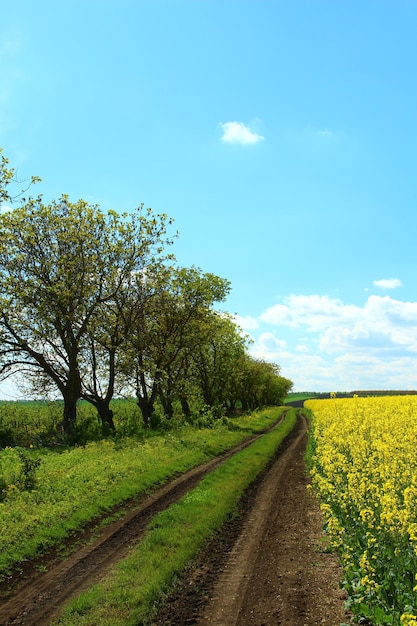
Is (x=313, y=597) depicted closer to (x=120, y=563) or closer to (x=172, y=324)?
(x=120, y=563)

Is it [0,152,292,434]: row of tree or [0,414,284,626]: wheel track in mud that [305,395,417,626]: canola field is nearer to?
[0,414,284,626]: wheel track in mud

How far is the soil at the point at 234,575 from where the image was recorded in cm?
920

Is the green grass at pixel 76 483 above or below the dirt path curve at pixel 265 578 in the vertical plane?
above

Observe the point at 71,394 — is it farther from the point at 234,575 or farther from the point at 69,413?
the point at 234,575

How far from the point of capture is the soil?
9195 millimetres

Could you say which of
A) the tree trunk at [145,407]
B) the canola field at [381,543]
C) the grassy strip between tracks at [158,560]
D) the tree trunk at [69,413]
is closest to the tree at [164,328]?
the tree trunk at [145,407]

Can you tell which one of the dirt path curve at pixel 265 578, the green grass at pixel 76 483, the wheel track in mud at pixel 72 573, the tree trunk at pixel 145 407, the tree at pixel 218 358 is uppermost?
the tree at pixel 218 358

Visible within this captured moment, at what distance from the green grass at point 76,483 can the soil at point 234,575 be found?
3.36 feet

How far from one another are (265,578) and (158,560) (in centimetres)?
281

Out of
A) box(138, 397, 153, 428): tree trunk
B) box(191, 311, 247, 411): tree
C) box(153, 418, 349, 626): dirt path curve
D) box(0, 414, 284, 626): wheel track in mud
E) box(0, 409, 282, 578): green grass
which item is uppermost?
box(191, 311, 247, 411): tree

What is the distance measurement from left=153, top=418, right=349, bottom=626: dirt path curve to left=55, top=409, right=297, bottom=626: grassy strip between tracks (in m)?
0.42

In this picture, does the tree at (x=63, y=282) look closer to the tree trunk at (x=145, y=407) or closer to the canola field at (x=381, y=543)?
the tree trunk at (x=145, y=407)

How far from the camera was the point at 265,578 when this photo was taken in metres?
10.8

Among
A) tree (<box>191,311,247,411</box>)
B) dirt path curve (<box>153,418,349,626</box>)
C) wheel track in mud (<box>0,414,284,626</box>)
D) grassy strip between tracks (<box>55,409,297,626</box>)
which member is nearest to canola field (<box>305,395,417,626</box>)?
dirt path curve (<box>153,418,349,626</box>)
